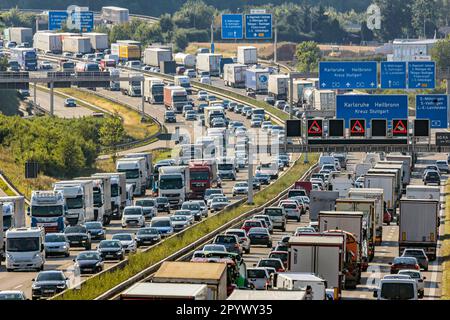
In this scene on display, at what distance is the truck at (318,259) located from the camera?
3659 cm

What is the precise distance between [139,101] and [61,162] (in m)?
60.5

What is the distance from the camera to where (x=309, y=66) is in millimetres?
183125

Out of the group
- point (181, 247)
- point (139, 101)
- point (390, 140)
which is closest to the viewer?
point (181, 247)

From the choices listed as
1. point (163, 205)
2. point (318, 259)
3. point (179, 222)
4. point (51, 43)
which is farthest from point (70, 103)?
point (318, 259)

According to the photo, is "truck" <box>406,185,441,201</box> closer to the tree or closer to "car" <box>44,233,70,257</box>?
"car" <box>44,233,70,257</box>

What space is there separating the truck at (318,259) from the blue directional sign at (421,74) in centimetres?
4517

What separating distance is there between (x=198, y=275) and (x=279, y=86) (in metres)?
120

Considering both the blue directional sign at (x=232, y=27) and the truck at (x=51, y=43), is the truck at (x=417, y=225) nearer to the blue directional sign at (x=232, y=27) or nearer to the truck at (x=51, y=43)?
the blue directional sign at (x=232, y=27)


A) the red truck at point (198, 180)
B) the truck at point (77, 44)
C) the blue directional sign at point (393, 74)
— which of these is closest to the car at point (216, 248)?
the red truck at point (198, 180)

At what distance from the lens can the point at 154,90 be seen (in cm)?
14700

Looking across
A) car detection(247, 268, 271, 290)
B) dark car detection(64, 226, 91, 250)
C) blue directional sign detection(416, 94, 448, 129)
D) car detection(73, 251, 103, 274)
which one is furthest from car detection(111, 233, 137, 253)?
blue directional sign detection(416, 94, 448, 129)

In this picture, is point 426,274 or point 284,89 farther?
point 284,89

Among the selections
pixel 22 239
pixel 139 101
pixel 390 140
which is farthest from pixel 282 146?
pixel 139 101
